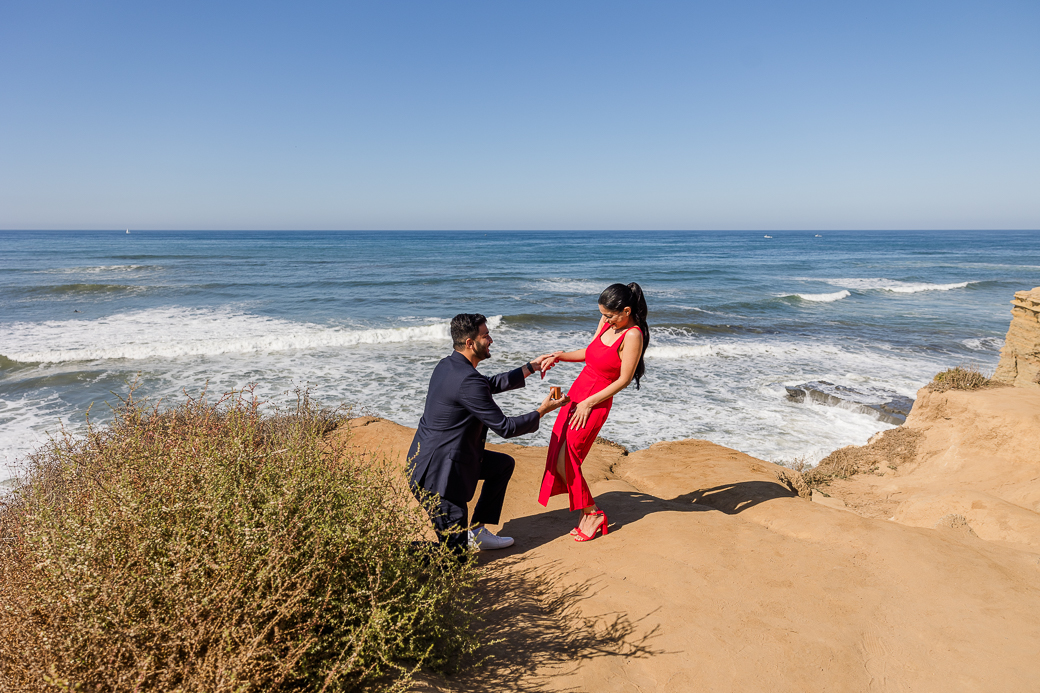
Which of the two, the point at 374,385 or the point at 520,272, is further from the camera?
the point at 520,272

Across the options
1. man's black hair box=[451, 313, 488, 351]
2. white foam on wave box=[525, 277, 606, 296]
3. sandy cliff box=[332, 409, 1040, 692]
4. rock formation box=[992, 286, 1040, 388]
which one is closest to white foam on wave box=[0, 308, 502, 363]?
white foam on wave box=[525, 277, 606, 296]

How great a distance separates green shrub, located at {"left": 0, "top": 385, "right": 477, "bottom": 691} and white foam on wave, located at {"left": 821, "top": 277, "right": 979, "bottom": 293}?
33352mm

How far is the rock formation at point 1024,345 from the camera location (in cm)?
926

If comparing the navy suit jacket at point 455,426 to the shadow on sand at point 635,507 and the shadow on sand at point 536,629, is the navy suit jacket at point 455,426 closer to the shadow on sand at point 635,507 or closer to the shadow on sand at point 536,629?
the shadow on sand at point 536,629

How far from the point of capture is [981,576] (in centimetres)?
389

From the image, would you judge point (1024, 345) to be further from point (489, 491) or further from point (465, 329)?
point (465, 329)

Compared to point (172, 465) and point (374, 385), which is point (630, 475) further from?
point (374, 385)

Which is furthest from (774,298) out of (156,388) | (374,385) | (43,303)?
(43,303)

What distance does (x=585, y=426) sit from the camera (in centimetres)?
423

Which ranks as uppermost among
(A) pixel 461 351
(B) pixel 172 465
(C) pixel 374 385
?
(A) pixel 461 351

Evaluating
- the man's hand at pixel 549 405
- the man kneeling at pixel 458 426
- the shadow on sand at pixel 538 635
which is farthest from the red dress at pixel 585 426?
the shadow on sand at pixel 538 635

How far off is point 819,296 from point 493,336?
17.7m

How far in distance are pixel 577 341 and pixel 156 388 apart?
36.9 ft

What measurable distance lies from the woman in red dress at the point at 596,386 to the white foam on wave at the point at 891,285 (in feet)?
102
